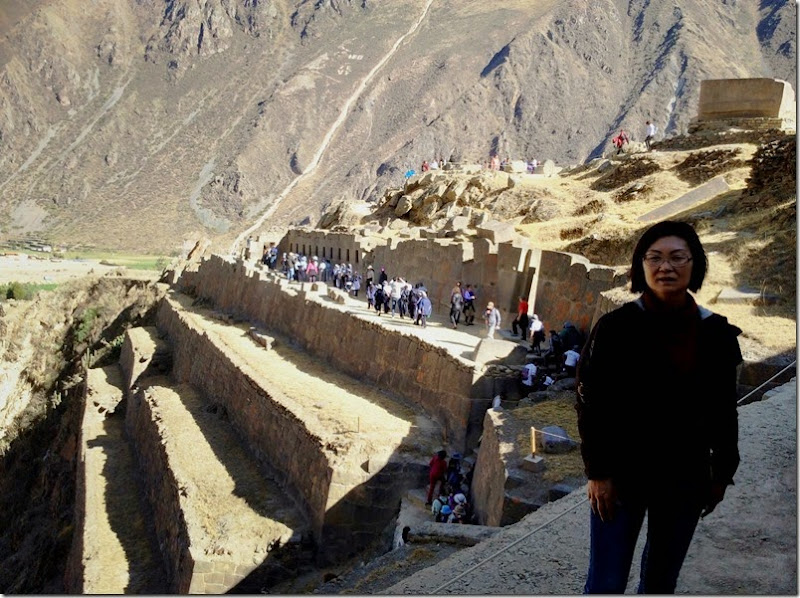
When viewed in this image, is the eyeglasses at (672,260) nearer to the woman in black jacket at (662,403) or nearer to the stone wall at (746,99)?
the woman in black jacket at (662,403)

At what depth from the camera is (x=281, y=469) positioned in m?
12.4

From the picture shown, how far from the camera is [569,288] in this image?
14320 mm

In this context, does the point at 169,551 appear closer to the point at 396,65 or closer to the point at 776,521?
the point at 776,521

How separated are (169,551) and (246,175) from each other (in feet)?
237

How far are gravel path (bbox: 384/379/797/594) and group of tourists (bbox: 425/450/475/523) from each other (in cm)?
398

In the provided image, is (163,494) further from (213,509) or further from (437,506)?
(437,506)

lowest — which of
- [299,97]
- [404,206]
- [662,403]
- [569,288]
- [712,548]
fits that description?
[712,548]

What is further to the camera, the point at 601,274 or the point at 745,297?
the point at 601,274

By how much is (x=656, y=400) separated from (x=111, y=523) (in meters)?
12.0

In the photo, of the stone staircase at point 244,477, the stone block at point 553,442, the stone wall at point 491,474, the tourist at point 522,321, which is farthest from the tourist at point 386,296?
the stone block at point 553,442

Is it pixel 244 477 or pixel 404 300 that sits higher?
pixel 404 300

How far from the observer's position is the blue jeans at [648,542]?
324cm

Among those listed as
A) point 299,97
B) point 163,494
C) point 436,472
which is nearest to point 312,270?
point 163,494

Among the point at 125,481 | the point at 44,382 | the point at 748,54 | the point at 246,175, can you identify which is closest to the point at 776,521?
the point at 125,481
